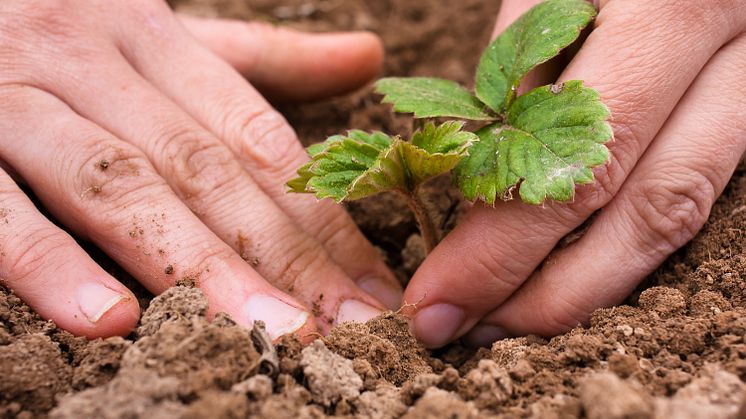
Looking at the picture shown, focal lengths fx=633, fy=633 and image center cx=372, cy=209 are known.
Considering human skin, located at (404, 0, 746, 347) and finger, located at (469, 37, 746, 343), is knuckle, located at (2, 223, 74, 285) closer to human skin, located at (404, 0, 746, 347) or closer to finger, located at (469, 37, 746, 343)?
human skin, located at (404, 0, 746, 347)

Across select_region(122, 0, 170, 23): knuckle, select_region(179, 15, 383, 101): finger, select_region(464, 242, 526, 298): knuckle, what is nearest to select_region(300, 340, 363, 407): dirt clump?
select_region(464, 242, 526, 298): knuckle

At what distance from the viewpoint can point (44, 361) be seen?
5.53 ft

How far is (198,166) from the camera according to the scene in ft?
8.38

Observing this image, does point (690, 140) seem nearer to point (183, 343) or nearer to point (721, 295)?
point (721, 295)

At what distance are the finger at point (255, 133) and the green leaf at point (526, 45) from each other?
2.75 feet

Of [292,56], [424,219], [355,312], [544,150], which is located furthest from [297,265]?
[292,56]

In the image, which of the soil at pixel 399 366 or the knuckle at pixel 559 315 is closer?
the soil at pixel 399 366

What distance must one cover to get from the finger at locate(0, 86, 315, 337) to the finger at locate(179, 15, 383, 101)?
1.38 meters

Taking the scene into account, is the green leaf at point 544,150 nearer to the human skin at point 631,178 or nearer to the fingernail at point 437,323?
the human skin at point 631,178

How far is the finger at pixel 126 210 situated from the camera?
2131 mm

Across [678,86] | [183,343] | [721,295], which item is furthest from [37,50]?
[721,295]

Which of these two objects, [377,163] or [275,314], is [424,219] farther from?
[275,314]

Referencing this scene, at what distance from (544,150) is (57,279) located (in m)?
1.62

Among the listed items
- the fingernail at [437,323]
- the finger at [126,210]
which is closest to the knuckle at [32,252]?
the finger at [126,210]
